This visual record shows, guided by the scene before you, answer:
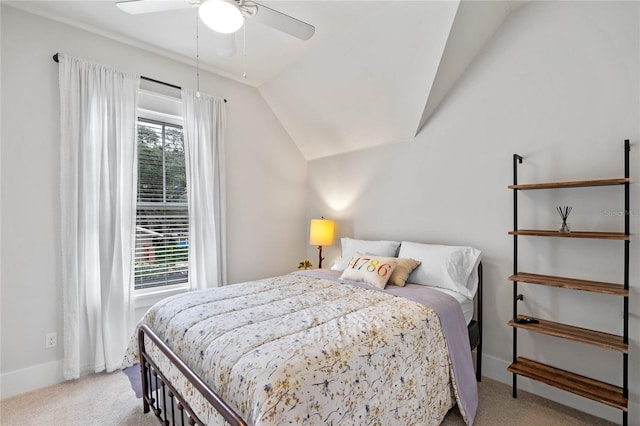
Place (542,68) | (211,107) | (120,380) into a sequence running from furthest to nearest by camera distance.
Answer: (211,107) < (120,380) < (542,68)

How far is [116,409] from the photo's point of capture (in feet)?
6.86

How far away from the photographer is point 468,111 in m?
2.67

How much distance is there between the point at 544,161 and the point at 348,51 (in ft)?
6.18

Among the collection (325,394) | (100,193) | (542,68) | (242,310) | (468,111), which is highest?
(542,68)

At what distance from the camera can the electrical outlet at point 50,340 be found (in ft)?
7.91

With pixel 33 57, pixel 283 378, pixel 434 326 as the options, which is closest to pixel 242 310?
pixel 283 378

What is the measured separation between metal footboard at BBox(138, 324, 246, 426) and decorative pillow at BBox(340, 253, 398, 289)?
4.87 ft

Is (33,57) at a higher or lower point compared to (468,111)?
higher

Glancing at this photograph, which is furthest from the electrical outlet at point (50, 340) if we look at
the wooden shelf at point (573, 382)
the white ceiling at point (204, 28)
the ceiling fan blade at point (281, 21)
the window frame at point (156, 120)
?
the wooden shelf at point (573, 382)

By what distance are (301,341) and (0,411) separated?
2.33m

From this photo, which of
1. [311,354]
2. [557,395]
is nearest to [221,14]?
[311,354]

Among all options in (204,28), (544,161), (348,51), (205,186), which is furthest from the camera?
(205,186)

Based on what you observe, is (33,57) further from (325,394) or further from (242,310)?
(325,394)

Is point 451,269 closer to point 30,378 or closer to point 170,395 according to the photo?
point 170,395
